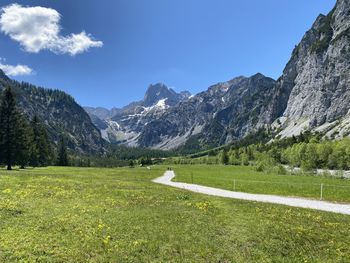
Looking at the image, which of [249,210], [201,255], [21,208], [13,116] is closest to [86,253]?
[201,255]

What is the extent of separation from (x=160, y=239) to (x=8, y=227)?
8996mm

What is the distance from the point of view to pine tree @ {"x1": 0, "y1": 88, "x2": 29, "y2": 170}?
82688 mm

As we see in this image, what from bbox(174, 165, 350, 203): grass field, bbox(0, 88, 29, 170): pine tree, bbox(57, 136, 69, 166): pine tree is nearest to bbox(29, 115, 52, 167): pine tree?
bbox(57, 136, 69, 166): pine tree

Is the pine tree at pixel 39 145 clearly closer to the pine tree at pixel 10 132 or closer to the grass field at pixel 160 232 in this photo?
the pine tree at pixel 10 132

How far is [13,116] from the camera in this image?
283 ft

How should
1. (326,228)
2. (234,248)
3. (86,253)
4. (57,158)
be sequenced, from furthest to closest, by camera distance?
(57,158) → (326,228) → (234,248) → (86,253)

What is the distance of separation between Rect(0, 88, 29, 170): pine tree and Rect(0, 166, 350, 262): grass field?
2279 inches

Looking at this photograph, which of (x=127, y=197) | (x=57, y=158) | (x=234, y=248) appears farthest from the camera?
(x=57, y=158)

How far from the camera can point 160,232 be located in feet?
69.1

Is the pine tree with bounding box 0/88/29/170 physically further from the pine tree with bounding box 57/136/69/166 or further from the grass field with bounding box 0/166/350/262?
the pine tree with bounding box 57/136/69/166

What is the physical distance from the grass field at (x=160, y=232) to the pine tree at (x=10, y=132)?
57.9 m

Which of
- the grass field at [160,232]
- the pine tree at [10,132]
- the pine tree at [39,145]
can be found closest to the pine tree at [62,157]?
the pine tree at [39,145]

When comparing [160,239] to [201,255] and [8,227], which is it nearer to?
[201,255]

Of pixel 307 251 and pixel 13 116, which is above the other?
pixel 13 116
